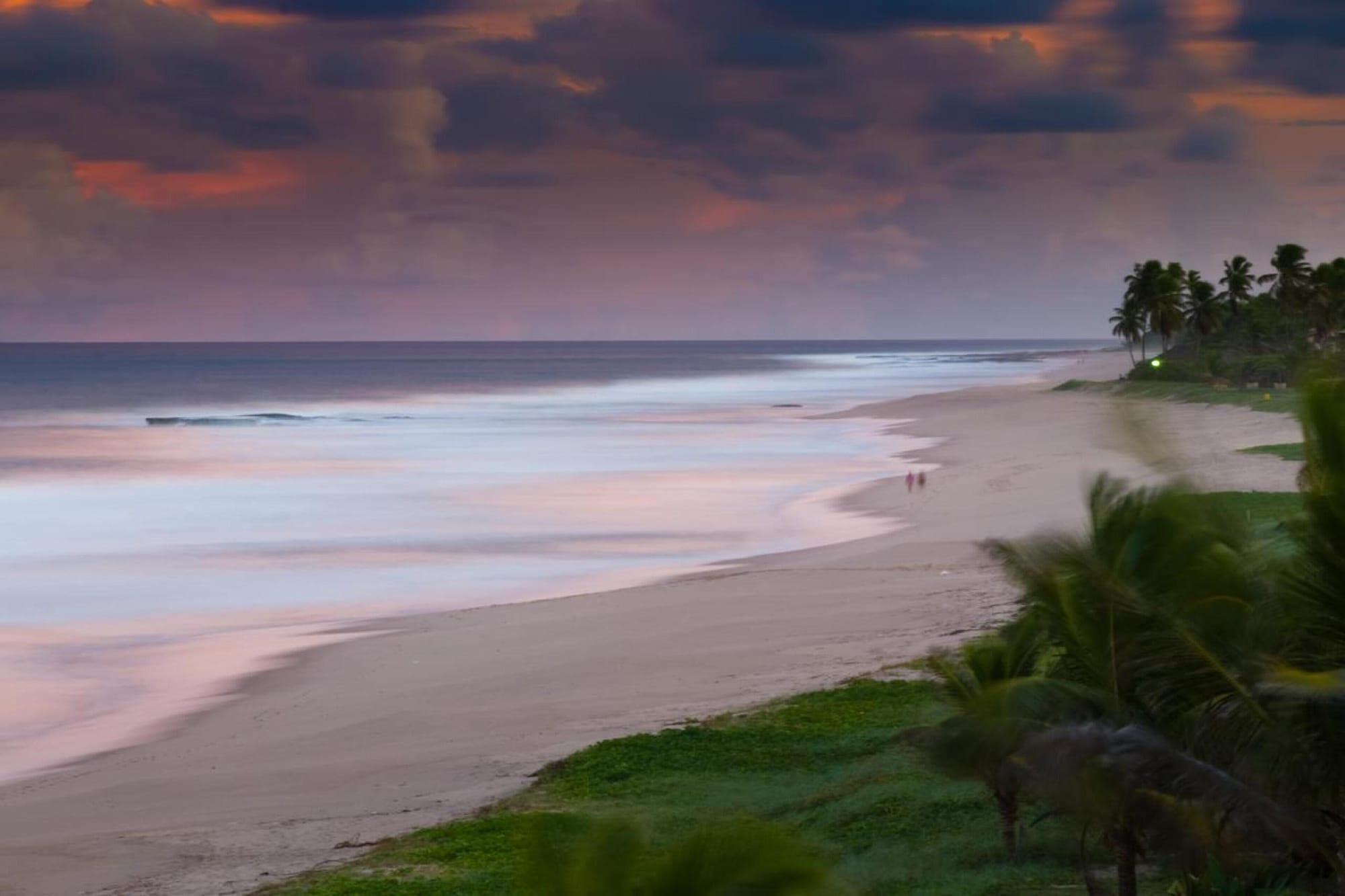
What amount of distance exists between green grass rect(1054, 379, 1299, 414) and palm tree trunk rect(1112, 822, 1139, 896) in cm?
4789

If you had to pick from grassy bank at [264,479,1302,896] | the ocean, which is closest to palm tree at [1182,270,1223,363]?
the ocean

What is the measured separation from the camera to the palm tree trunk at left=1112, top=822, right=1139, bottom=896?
28.5ft

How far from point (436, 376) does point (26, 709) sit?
455 feet

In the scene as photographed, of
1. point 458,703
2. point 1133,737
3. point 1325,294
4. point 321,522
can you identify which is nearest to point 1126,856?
point 1133,737

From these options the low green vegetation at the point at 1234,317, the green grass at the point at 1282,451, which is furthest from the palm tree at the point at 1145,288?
the green grass at the point at 1282,451

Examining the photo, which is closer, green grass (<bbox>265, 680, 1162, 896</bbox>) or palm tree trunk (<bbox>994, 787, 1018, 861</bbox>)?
palm tree trunk (<bbox>994, 787, 1018, 861</bbox>)

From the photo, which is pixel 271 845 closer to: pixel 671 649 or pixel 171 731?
pixel 171 731

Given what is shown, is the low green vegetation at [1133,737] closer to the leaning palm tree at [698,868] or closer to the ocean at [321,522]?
the leaning palm tree at [698,868]

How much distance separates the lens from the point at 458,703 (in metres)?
18.1

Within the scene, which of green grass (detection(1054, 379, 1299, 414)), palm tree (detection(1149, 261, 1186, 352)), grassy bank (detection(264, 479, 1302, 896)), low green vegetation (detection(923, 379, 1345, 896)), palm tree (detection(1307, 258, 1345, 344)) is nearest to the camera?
low green vegetation (detection(923, 379, 1345, 896))

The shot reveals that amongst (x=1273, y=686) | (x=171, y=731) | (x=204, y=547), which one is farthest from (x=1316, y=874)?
(x=204, y=547)

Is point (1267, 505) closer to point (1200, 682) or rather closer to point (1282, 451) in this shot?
point (1282, 451)

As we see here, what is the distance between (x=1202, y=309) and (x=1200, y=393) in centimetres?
2452

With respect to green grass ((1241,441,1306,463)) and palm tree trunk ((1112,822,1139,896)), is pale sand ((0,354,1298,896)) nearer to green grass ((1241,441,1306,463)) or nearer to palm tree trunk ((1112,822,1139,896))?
palm tree trunk ((1112,822,1139,896))
